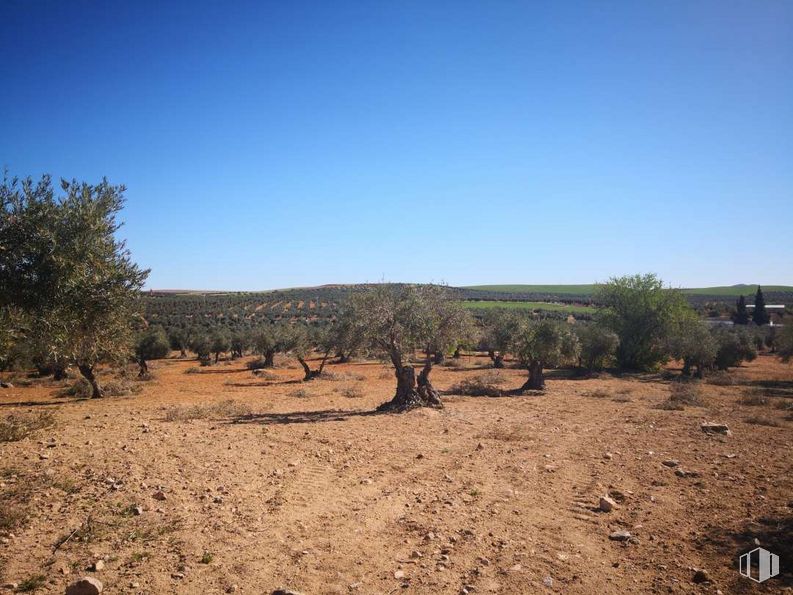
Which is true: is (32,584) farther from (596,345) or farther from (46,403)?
(596,345)

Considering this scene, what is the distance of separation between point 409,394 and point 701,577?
13824mm

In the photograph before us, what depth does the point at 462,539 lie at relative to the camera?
7.02m

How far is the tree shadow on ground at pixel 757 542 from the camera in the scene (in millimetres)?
5895

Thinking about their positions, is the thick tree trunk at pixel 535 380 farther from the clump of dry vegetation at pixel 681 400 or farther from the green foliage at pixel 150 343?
the green foliage at pixel 150 343

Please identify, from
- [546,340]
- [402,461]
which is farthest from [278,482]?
[546,340]

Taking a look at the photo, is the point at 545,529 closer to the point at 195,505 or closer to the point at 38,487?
the point at 195,505

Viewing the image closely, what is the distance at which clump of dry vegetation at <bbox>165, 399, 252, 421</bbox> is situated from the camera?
1572cm

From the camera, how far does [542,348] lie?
27000 millimetres

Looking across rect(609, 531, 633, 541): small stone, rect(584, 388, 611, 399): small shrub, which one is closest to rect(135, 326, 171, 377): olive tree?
rect(584, 388, 611, 399): small shrub

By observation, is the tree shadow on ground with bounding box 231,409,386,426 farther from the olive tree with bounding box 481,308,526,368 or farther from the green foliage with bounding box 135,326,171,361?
the green foliage with bounding box 135,326,171,361

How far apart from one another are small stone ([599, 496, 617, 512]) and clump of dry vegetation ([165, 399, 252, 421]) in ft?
43.9

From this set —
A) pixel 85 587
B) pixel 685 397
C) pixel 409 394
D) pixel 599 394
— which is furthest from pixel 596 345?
pixel 85 587

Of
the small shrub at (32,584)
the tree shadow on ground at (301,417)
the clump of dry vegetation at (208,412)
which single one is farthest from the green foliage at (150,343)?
the small shrub at (32,584)

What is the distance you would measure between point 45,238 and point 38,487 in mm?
5207
